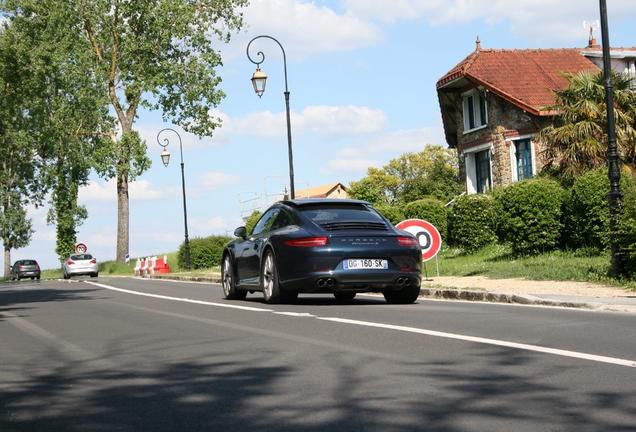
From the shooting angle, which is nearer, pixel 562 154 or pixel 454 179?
pixel 562 154

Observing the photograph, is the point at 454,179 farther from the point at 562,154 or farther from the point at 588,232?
the point at 588,232

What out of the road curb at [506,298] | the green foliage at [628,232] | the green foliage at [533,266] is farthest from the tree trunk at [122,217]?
the green foliage at [628,232]

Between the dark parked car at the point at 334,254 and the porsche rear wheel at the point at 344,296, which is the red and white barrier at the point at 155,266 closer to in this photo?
the porsche rear wheel at the point at 344,296

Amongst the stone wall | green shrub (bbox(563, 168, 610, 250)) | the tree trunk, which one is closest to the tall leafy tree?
the tree trunk

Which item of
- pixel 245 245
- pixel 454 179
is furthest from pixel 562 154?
pixel 454 179

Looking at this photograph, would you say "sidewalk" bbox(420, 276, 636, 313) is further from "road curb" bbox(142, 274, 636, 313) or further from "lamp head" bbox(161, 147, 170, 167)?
"lamp head" bbox(161, 147, 170, 167)

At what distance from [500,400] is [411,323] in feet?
14.6

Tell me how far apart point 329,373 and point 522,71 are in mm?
36885

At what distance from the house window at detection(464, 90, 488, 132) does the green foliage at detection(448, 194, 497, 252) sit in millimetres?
15006

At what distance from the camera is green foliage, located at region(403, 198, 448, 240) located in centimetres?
3097

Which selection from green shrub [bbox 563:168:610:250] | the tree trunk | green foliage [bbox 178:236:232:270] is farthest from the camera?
the tree trunk

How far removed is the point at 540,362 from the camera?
6688 mm

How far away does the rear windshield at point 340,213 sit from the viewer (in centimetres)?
1334

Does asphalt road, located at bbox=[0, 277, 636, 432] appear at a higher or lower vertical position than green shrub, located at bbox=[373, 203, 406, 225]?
lower
